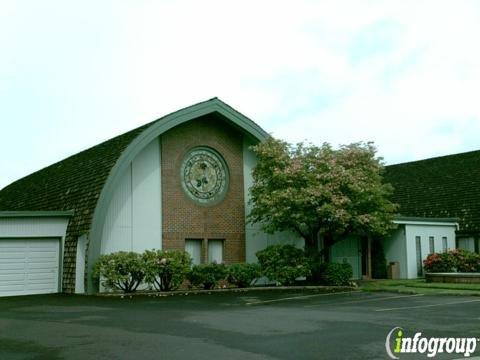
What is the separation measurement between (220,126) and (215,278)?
285 inches

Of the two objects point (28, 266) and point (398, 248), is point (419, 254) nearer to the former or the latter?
point (398, 248)

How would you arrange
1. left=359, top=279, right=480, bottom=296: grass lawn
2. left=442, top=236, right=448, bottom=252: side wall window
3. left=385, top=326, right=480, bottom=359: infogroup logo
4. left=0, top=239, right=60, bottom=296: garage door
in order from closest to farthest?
left=385, top=326, right=480, bottom=359: infogroup logo, left=359, top=279, right=480, bottom=296: grass lawn, left=0, top=239, right=60, bottom=296: garage door, left=442, top=236, right=448, bottom=252: side wall window

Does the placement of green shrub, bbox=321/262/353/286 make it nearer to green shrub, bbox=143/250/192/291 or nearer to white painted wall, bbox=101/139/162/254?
green shrub, bbox=143/250/192/291

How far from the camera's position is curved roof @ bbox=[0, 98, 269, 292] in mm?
22984

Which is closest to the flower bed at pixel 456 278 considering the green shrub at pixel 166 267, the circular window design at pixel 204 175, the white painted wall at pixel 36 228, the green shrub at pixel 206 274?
the green shrub at pixel 206 274

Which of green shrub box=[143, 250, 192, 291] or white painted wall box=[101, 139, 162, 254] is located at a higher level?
white painted wall box=[101, 139, 162, 254]

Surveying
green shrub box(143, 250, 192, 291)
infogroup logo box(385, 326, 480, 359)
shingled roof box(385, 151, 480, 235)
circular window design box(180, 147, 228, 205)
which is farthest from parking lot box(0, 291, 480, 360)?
shingled roof box(385, 151, 480, 235)

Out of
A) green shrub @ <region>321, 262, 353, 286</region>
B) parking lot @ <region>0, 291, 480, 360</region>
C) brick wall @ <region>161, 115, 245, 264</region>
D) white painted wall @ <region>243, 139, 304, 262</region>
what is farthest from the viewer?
white painted wall @ <region>243, 139, 304, 262</region>

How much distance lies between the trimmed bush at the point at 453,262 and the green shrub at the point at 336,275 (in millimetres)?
5631

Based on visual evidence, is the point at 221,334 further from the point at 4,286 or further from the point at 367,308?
the point at 4,286

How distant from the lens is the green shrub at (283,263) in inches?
975

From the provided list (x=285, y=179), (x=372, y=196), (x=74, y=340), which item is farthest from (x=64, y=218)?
(x=74, y=340)

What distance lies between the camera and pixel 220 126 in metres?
27.8

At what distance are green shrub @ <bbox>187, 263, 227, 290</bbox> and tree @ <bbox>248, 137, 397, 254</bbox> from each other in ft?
9.99
